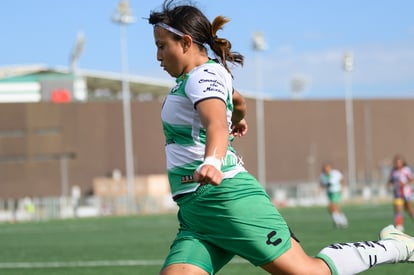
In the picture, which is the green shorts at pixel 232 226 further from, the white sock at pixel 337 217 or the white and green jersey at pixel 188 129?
the white sock at pixel 337 217

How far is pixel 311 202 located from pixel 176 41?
54.2 meters

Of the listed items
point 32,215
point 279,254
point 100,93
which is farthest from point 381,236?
point 100,93

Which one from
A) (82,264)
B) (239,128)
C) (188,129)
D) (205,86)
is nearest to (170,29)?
(205,86)

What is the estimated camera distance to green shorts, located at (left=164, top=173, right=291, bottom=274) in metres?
5.66

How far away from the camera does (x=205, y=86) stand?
5555 mm

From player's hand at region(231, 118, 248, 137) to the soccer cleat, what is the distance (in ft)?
3.76

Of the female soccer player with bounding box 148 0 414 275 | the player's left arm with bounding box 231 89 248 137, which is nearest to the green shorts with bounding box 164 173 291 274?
the female soccer player with bounding box 148 0 414 275

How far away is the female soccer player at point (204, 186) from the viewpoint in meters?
5.66

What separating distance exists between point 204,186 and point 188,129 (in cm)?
34

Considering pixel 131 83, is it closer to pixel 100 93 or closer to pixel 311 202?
pixel 100 93

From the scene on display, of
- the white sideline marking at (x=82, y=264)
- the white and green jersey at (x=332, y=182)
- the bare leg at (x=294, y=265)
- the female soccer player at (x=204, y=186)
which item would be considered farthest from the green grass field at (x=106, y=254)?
the white and green jersey at (x=332, y=182)

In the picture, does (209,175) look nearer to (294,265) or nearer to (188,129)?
(188,129)

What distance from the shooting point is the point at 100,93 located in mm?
96375

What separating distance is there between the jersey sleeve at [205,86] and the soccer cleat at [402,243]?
1645 millimetres
